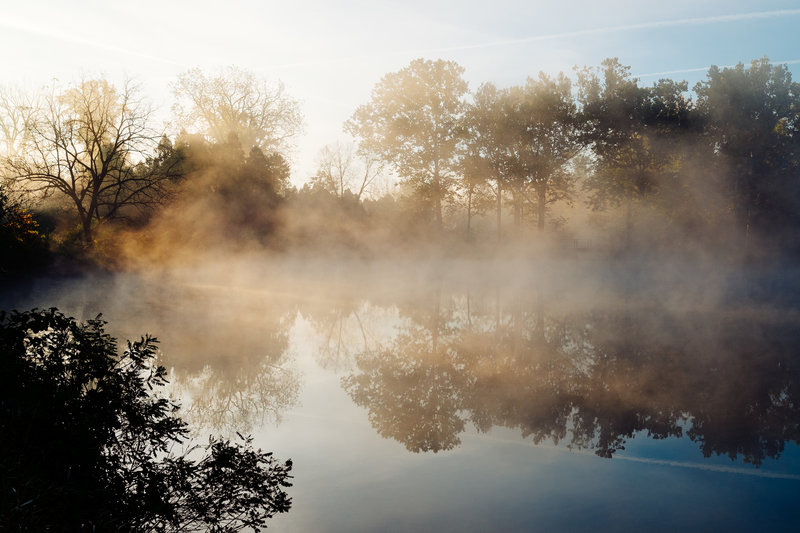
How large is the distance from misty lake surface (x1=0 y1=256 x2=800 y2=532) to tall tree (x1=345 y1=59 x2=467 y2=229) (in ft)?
69.9

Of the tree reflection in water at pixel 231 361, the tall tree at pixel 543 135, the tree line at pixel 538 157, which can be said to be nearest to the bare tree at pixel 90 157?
the tree line at pixel 538 157

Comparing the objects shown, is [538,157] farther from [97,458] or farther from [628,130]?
[97,458]

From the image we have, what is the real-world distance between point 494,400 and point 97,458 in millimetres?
6541

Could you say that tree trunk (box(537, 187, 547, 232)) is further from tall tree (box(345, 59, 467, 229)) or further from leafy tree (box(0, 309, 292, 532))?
leafy tree (box(0, 309, 292, 532))

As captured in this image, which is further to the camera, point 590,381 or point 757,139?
point 757,139

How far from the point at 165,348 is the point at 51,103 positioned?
27.2 m

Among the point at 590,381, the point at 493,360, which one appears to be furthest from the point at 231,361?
the point at 590,381

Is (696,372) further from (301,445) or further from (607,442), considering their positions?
(301,445)

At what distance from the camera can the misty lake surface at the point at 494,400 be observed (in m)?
5.87

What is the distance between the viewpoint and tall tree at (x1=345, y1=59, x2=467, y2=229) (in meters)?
42.4

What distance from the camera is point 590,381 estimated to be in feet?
35.7

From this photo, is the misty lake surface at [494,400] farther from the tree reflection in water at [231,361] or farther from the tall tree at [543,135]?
the tall tree at [543,135]

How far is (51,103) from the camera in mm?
32312

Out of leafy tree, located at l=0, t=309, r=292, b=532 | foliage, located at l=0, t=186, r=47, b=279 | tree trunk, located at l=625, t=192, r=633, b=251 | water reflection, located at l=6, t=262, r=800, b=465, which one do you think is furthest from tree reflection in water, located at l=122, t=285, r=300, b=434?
tree trunk, located at l=625, t=192, r=633, b=251
